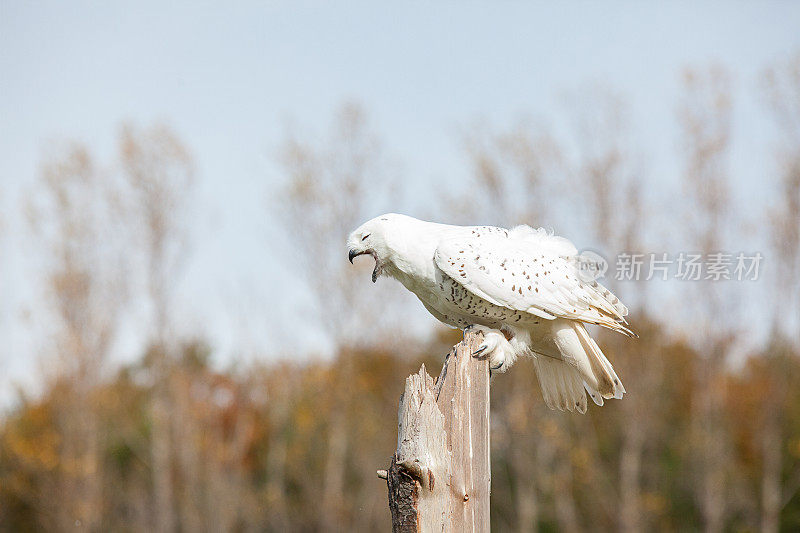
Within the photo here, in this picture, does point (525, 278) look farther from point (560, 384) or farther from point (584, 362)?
point (560, 384)

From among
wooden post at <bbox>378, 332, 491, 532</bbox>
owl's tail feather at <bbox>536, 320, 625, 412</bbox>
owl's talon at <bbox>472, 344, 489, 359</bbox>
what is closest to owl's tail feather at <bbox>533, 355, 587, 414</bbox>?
owl's tail feather at <bbox>536, 320, 625, 412</bbox>

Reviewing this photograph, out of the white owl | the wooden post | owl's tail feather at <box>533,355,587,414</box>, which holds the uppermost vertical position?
the white owl

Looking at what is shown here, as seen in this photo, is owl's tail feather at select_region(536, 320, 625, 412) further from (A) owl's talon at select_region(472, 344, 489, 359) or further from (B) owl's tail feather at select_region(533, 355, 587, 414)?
(A) owl's talon at select_region(472, 344, 489, 359)

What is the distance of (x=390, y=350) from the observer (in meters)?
18.3

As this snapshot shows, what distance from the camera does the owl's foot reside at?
385cm

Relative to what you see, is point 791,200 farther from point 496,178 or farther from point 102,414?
point 102,414

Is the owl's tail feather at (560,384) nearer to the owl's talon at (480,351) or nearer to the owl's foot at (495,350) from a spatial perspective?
the owl's foot at (495,350)

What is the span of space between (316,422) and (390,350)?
2.40m

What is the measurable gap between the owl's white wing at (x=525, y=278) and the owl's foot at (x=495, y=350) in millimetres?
168

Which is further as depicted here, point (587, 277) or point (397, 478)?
point (587, 277)

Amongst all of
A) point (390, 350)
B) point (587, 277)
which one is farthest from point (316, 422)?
point (587, 277)

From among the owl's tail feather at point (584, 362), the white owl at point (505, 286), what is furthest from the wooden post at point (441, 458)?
the owl's tail feather at point (584, 362)

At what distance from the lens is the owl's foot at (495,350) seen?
3.85 meters

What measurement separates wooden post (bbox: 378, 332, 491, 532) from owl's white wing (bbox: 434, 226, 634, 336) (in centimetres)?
60
